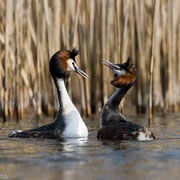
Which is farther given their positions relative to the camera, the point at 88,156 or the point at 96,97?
the point at 96,97

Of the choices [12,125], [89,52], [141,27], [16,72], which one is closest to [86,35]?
[89,52]

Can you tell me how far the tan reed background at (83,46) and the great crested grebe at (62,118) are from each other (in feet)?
7.98

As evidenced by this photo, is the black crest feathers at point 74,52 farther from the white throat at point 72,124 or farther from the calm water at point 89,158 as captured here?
the calm water at point 89,158

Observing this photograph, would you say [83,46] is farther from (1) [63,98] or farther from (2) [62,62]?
(1) [63,98]

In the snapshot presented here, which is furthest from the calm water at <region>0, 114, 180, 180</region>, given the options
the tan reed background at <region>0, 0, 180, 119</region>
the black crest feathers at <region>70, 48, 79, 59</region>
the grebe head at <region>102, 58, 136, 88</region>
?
the tan reed background at <region>0, 0, 180, 119</region>

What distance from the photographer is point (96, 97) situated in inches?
Result: 517

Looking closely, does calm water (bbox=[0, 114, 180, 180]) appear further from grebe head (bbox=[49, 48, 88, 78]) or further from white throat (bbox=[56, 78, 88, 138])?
grebe head (bbox=[49, 48, 88, 78])

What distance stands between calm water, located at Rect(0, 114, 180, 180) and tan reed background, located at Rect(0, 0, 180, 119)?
3105 millimetres

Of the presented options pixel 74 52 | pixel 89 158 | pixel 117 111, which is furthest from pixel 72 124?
pixel 89 158

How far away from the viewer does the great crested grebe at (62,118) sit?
8430 mm

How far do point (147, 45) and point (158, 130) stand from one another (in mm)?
4577

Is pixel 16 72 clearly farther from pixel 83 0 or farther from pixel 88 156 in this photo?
pixel 88 156

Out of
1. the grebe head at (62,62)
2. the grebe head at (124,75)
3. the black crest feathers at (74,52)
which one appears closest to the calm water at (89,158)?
the grebe head at (124,75)

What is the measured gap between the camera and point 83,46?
41.2 feet
